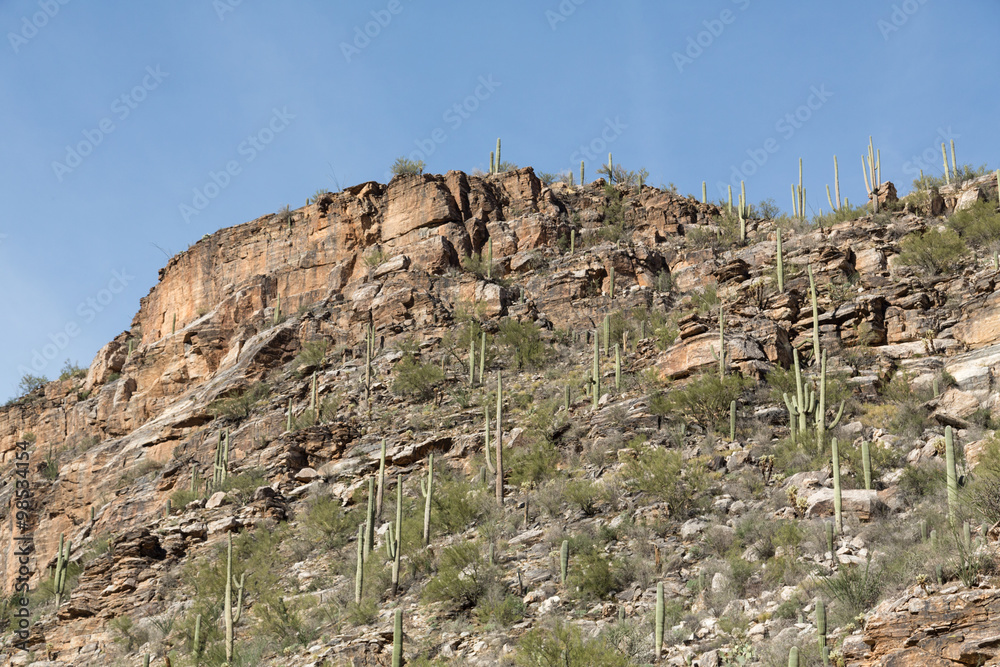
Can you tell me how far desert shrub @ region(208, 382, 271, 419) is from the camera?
36.0m

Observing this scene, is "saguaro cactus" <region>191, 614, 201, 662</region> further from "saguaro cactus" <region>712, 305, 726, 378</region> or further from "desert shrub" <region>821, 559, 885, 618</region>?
"saguaro cactus" <region>712, 305, 726, 378</region>

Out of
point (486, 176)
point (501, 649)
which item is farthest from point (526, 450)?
point (486, 176)

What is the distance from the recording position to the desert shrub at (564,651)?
14750 millimetres

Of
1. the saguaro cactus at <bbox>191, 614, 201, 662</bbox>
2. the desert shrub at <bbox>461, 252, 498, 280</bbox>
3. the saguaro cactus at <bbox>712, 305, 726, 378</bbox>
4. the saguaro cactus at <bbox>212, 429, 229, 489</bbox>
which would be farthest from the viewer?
the desert shrub at <bbox>461, 252, 498, 280</bbox>

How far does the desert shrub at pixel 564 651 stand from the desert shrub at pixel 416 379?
16.3 meters

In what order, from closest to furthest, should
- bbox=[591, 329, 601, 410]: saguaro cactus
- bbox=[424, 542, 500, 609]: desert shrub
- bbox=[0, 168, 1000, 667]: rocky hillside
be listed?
bbox=[0, 168, 1000, 667]: rocky hillside
bbox=[424, 542, 500, 609]: desert shrub
bbox=[591, 329, 601, 410]: saguaro cactus

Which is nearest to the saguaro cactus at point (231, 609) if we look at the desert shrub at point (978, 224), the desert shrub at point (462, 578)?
the desert shrub at point (462, 578)

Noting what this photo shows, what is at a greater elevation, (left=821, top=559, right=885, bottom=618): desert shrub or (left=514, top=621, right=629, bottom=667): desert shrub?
(left=821, top=559, right=885, bottom=618): desert shrub

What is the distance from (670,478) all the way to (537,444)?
5.70 meters

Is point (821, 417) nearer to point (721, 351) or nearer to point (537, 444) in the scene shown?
point (721, 351)

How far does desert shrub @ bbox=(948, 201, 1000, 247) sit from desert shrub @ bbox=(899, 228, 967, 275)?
14.8 inches

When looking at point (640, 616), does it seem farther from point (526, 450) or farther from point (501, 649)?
point (526, 450)

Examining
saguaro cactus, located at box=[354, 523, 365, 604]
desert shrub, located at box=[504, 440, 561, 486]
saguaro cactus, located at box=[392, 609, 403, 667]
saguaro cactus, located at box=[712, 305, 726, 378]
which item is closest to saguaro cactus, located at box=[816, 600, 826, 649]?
saguaro cactus, located at box=[392, 609, 403, 667]

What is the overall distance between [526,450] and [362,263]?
1856 centimetres
